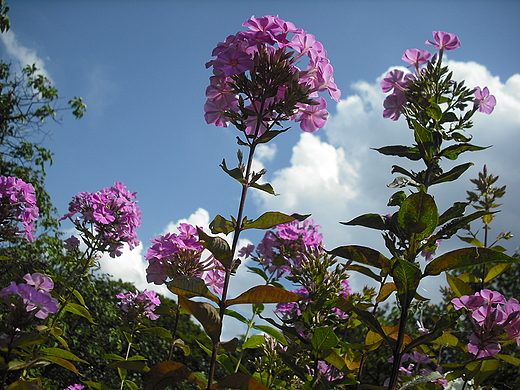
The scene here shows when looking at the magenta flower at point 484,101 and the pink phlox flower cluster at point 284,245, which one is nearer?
the magenta flower at point 484,101

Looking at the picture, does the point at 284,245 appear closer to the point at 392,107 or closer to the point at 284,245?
the point at 284,245

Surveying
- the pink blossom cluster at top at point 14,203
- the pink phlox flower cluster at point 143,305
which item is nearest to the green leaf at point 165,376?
the pink blossom cluster at top at point 14,203

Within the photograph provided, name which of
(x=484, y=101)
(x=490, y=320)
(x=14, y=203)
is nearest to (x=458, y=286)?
(x=490, y=320)

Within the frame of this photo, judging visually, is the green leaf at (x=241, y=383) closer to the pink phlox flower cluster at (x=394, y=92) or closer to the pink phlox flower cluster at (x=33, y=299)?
the pink phlox flower cluster at (x=33, y=299)

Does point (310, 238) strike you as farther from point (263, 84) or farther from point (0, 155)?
point (0, 155)

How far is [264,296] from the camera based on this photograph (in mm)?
1271

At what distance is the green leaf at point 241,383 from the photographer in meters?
1.15

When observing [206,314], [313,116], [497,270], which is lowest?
[206,314]

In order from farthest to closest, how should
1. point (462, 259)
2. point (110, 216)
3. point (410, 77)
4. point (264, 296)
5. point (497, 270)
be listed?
point (110, 216) < point (497, 270) < point (410, 77) < point (462, 259) < point (264, 296)

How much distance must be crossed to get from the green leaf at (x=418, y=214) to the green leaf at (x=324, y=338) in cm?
50

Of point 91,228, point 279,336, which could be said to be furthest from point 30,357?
point 91,228

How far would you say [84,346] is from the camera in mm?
7578

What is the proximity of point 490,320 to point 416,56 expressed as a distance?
4.56 feet

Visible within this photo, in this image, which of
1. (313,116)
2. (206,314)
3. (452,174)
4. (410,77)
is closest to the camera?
(206,314)
